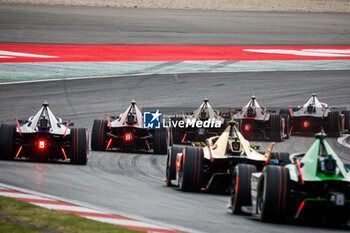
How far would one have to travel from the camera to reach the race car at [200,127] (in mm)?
24781


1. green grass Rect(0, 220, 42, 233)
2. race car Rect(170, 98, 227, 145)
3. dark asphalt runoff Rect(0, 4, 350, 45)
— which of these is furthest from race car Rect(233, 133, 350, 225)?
dark asphalt runoff Rect(0, 4, 350, 45)

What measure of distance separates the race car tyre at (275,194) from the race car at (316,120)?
16.7 meters

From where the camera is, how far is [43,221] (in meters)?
11.1

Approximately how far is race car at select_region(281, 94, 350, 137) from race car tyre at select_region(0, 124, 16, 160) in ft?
41.4

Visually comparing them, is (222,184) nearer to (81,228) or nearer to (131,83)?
(81,228)

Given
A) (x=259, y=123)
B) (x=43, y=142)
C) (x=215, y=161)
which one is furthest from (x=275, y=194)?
(x=259, y=123)

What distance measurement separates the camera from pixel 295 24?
6047 cm

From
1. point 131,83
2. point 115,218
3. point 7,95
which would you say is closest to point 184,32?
point 131,83

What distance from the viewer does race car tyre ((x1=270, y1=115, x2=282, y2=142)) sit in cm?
2656

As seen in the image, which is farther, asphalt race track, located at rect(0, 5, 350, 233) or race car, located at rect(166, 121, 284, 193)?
race car, located at rect(166, 121, 284, 193)

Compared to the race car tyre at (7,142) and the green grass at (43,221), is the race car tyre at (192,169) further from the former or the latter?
the race car tyre at (7,142)

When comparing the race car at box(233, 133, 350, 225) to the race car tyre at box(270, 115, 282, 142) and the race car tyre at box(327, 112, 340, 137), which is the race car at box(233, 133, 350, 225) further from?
the race car tyre at box(327, 112, 340, 137)

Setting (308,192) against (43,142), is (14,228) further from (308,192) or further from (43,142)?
(43,142)

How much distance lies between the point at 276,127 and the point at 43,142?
10252 millimetres
